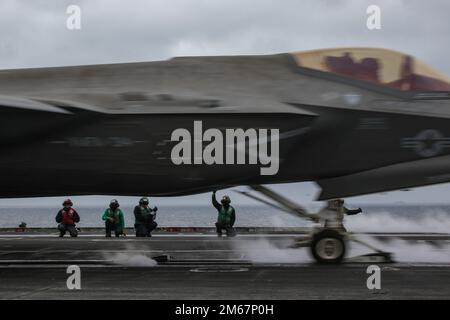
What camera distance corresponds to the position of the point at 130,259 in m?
14.8

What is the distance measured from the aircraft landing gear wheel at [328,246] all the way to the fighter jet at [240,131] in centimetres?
109

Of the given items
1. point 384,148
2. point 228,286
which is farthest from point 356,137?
point 228,286

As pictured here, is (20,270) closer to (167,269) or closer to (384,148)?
(167,269)

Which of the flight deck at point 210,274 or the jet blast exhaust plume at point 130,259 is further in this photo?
the jet blast exhaust plume at point 130,259

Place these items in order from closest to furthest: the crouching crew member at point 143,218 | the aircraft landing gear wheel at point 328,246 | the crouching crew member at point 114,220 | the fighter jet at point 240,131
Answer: the fighter jet at point 240,131
the aircraft landing gear wheel at point 328,246
the crouching crew member at point 143,218
the crouching crew member at point 114,220

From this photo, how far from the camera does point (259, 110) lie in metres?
11.8

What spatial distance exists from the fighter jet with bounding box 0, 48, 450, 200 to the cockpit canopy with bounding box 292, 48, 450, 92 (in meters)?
0.02

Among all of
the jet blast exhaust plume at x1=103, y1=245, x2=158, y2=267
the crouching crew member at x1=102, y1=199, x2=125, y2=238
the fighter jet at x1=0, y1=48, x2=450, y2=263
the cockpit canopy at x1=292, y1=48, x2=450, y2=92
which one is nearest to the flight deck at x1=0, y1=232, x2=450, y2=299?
the jet blast exhaust plume at x1=103, y1=245, x2=158, y2=267

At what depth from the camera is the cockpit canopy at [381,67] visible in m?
12.3

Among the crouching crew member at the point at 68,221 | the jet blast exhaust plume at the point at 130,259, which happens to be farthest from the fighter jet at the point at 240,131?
the crouching crew member at the point at 68,221

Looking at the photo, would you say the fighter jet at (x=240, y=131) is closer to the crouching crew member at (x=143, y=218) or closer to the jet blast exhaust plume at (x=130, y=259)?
the jet blast exhaust plume at (x=130, y=259)

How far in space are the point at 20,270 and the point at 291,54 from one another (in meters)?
6.48

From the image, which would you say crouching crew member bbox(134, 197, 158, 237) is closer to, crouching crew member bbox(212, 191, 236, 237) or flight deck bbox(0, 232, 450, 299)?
crouching crew member bbox(212, 191, 236, 237)

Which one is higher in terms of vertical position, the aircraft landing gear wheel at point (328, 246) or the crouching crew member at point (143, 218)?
the crouching crew member at point (143, 218)
